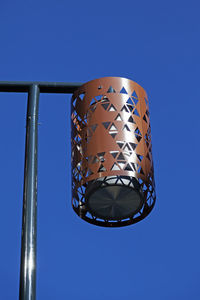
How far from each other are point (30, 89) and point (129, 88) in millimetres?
1298

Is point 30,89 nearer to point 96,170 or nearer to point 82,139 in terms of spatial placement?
point 82,139

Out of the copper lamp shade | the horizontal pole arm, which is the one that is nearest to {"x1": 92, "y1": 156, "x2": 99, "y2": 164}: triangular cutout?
the copper lamp shade

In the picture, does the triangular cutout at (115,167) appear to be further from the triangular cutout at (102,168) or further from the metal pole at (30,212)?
the metal pole at (30,212)

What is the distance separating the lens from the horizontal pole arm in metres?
7.93

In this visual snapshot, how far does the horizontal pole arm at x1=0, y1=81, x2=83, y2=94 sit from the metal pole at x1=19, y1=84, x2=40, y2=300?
0.27 m

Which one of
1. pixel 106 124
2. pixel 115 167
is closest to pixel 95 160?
pixel 115 167

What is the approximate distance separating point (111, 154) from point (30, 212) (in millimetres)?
1266

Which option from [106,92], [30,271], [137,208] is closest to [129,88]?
[106,92]

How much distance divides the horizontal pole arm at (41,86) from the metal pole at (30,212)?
0.27m

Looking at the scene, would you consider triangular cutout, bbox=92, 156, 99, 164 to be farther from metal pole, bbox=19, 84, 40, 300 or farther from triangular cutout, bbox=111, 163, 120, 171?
metal pole, bbox=19, 84, 40, 300

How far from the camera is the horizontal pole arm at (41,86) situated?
7930mm

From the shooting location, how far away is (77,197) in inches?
299

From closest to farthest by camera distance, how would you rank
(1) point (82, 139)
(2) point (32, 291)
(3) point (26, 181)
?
(2) point (32, 291), (3) point (26, 181), (1) point (82, 139)

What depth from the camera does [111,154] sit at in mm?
7172
